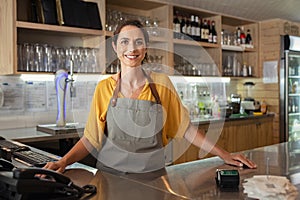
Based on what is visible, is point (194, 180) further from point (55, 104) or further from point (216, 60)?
point (216, 60)

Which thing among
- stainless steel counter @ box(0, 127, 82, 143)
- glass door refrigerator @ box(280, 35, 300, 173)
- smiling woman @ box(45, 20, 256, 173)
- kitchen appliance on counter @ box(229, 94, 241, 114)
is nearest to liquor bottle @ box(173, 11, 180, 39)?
kitchen appliance on counter @ box(229, 94, 241, 114)

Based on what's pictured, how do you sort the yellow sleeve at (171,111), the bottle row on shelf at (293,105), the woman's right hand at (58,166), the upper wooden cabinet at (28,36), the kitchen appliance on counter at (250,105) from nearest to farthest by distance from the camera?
the woman's right hand at (58,166) < the yellow sleeve at (171,111) < the upper wooden cabinet at (28,36) < the kitchen appliance on counter at (250,105) < the bottle row on shelf at (293,105)

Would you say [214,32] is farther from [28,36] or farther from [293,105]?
[28,36]

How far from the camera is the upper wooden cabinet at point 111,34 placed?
263cm

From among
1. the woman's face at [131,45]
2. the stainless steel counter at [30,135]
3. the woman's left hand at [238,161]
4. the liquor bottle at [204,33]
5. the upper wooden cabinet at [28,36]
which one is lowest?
the stainless steel counter at [30,135]

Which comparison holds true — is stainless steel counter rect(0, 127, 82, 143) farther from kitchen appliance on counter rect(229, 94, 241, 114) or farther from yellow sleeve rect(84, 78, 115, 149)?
kitchen appliance on counter rect(229, 94, 241, 114)

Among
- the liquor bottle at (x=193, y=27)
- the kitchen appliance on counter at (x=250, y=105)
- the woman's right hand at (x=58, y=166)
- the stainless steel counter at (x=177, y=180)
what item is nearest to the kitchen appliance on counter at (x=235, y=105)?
the kitchen appliance on counter at (x=250, y=105)

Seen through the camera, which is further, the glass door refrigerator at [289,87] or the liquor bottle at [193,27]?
the glass door refrigerator at [289,87]

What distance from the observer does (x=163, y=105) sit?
145 centimetres

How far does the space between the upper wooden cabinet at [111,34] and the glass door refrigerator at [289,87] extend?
360 millimetres

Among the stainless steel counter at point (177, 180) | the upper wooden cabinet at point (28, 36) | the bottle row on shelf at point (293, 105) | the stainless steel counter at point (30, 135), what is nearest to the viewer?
the stainless steel counter at point (177, 180)

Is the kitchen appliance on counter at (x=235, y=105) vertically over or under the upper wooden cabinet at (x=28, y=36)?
under

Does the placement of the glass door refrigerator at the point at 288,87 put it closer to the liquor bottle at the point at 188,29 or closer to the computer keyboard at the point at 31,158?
the liquor bottle at the point at 188,29

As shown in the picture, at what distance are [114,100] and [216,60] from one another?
2.78 metres
